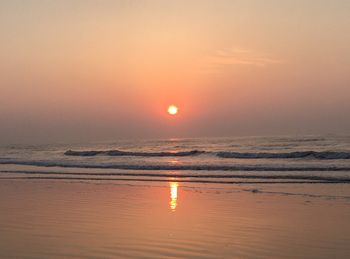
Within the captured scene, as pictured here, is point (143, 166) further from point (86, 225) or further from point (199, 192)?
point (86, 225)

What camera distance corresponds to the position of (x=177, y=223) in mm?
8883

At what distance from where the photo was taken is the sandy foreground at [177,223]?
270 inches

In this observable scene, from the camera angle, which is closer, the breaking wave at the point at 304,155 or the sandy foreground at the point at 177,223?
the sandy foreground at the point at 177,223

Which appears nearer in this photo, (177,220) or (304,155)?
(177,220)

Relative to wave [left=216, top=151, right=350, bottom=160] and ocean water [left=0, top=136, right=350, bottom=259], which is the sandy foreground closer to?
ocean water [left=0, top=136, right=350, bottom=259]

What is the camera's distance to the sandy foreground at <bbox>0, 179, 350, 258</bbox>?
22.5 ft

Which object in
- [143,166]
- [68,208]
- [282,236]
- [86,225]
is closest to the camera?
[282,236]

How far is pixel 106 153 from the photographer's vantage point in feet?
147

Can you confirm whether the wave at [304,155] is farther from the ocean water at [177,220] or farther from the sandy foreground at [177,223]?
the sandy foreground at [177,223]

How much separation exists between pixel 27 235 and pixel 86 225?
1.19 m

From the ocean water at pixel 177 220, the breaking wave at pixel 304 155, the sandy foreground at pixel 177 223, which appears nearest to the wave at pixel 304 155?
the breaking wave at pixel 304 155

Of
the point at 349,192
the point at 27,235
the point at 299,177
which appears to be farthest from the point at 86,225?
the point at 299,177

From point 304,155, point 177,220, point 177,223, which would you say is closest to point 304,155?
point 304,155

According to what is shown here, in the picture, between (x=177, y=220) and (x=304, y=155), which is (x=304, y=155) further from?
(x=177, y=220)
